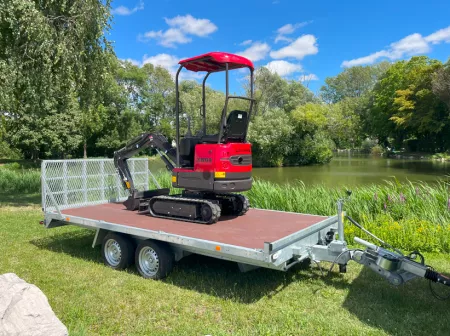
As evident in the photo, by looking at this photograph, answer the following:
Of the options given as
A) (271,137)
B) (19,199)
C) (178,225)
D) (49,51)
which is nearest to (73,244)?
(178,225)

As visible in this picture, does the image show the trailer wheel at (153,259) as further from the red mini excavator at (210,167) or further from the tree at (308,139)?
the tree at (308,139)

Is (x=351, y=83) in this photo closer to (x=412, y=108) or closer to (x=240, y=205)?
(x=412, y=108)

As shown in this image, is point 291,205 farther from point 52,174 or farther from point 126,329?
point 126,329

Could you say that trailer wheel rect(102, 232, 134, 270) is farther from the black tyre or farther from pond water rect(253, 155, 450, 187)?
pond water rect(253, 155, 450, 187)

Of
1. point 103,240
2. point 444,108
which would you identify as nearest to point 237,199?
point 103,240

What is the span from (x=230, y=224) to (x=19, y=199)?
9.74m

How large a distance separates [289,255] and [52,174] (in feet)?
15.0

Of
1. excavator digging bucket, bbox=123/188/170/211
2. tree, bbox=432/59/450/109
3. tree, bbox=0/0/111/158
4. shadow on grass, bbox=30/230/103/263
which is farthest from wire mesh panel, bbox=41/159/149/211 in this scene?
tree, bbox=432/59/450/109

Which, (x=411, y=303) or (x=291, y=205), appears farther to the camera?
(x=291, y=205)

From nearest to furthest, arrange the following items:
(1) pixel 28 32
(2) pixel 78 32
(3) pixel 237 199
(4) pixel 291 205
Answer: (3) pixel 237 199
(4) pixel 291 205
(1) pixel 28 32
(2) pixel 78 32

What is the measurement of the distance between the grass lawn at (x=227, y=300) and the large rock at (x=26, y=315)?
576mm

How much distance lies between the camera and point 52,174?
6848mm

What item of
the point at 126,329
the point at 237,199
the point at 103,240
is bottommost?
the point at 126,329

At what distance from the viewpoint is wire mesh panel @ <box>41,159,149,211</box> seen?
6719 mm
